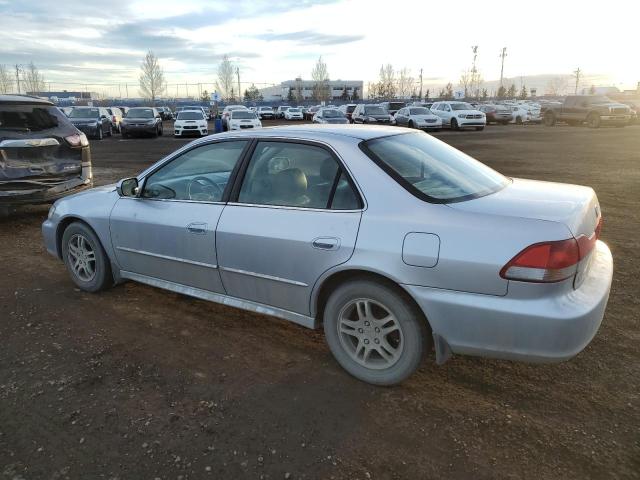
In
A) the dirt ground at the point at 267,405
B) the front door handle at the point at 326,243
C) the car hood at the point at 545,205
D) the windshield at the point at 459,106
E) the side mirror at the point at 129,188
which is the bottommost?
the dirt ground at the point at 267,405

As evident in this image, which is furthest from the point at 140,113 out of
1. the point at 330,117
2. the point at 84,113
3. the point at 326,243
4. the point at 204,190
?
the point at 326,243

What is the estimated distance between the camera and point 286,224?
3.23 metres

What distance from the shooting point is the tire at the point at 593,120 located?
2961cm

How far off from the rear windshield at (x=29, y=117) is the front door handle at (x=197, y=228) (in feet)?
15.4

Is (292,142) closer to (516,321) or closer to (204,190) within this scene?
(204,190)

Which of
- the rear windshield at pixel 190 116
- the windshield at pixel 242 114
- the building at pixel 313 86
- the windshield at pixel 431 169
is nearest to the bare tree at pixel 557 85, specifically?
the building at pixel 313 86

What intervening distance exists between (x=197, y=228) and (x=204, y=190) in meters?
0.38

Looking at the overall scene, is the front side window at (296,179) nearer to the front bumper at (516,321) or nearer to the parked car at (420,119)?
the front bumper at (516,321)

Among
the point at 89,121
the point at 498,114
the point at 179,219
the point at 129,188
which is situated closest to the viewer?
the point at 179,219

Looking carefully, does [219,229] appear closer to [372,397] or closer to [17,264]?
[372,397]

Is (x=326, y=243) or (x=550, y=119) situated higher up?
(x=550, y=119)

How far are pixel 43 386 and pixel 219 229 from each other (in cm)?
147

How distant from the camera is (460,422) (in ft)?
9.02

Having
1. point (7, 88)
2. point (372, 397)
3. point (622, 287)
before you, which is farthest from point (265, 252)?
point (7, 88)
